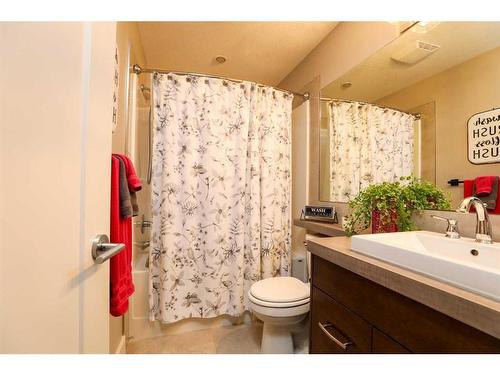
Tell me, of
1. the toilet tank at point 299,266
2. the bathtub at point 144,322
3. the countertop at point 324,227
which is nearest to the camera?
the countertop at point 324,227

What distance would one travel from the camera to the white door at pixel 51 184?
1.23 feet

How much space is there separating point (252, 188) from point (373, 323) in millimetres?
1244

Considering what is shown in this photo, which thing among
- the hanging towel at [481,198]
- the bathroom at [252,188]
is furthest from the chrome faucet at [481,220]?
the hanging towel at [481,198]

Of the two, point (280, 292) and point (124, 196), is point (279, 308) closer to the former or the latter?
point (280, 292)

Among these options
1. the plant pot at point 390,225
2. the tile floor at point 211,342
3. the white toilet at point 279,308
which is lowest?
the tile floor at point 211,342

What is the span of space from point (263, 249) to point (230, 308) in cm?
51

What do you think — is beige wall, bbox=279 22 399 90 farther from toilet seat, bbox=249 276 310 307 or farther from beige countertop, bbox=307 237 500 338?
toilet seat, bbox=249 276 310 307

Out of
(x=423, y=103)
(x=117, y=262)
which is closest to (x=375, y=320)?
(x=117, y=262)

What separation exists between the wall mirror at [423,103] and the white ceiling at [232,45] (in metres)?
0.54

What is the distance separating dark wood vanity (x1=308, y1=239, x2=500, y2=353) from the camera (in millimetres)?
484

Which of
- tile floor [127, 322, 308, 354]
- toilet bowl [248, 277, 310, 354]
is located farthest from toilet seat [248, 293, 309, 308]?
tile floor [127, 322, 308, 354]

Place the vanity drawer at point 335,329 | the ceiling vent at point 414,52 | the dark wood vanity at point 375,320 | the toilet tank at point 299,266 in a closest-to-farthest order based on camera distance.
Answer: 1. the dark wood vanity at point 375,320
2. the vanity drawer at point 335,329
3. the ceiling vent at point 414,52
4. the toilet tank at point 299,266

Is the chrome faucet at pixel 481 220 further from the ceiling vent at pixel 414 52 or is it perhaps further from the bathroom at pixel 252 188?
the ceiling vent at pixel 414 52

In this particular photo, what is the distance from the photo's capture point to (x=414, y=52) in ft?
4.02
